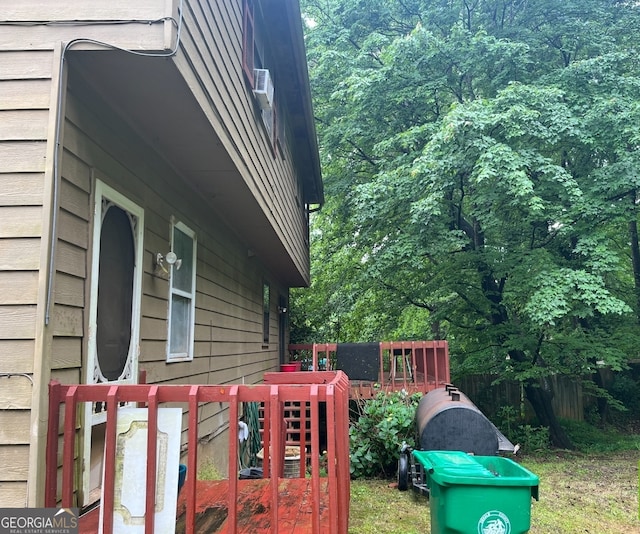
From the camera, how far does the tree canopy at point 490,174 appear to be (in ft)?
26.4

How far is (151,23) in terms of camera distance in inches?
98.2

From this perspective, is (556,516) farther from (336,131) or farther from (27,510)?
(336,131)

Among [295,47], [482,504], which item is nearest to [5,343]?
[482,504]

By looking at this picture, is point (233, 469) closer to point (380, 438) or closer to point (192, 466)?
point (192, 466)

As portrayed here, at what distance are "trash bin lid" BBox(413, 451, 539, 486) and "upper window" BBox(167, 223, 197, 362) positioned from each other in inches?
93.4

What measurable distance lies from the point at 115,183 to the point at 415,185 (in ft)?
22.6

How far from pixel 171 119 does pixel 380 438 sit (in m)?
5.68

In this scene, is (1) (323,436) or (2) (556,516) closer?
(2) (556,516)

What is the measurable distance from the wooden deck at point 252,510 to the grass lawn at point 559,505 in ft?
6.80

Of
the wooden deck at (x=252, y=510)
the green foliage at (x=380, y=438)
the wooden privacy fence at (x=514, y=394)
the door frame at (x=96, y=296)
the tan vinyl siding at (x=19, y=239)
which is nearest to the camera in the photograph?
the tan vinyl siding at (x=19, y=239)

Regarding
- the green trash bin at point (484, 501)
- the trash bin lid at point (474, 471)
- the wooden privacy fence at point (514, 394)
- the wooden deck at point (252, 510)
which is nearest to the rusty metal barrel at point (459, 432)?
the trash bin lid at point (474, 471)

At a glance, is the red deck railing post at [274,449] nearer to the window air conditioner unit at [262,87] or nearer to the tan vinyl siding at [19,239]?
the tan vinyl siding at [19,239]

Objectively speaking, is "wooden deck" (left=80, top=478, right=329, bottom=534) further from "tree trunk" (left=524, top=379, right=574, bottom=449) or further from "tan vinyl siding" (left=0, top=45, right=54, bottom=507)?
"tree trunk" (left=524, top=379, right=574, bottom=449)

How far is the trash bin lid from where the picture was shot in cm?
342
